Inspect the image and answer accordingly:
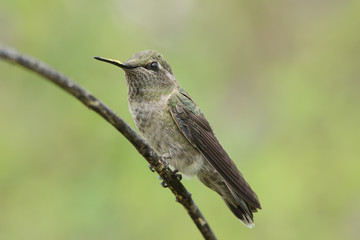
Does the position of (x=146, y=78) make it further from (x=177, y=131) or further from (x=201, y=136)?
(x=201, y=136)

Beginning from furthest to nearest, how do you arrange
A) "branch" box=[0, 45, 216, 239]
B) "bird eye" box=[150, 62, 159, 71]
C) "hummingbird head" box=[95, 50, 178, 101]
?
1. "bird eye" box=[150, 62, 159, 71]
2. "hummingbird head" box=[95, 50, 178, 101]
3. "branch" box=[0, 45, 216, 239]

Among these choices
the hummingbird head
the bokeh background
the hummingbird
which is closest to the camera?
the hummingbird

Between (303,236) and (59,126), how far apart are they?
3138 mm

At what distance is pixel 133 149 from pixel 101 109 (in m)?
2.97

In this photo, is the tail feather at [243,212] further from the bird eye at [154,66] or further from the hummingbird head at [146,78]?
the bird eye at [154,66]

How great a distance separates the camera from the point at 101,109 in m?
2.27

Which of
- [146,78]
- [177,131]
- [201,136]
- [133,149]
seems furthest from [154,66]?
[133,149]

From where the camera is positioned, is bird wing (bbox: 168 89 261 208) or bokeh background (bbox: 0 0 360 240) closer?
bird wing (bbox: 168 89 261 208)

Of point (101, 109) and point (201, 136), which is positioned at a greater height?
point (201, 136)

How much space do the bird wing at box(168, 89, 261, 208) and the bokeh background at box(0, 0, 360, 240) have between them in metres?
0.87

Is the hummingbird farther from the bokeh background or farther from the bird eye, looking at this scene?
the bokeh background

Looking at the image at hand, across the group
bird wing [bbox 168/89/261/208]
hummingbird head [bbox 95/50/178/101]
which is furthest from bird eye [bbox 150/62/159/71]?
bird wing [bbox 168/89/261/208]

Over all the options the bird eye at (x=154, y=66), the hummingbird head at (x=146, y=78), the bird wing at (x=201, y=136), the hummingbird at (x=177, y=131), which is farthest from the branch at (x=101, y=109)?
the bird eye at (x=154, y=66)

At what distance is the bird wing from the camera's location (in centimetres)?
413
